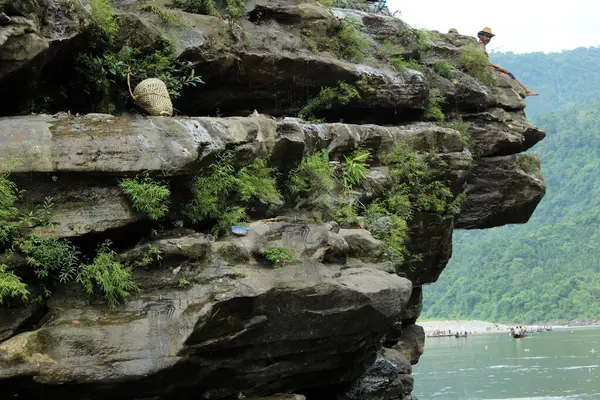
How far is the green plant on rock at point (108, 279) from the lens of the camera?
20.8 ft

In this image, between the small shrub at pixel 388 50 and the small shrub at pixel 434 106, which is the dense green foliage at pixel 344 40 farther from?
the small shrub at pixel 434 106

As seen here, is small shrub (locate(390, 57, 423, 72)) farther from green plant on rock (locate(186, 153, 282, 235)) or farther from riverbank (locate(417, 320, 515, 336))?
riverbank (locate(417, 320, 515, 336))

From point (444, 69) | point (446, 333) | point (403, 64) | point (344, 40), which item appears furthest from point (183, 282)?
point (446, 333)

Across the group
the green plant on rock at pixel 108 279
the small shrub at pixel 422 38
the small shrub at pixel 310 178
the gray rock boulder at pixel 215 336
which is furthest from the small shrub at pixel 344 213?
the small shrub at pixel 422 38

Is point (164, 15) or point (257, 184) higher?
point (164, 15)

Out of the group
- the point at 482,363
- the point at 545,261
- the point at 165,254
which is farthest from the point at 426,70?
the point at 545,261

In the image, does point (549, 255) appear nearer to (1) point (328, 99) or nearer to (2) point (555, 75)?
(1) point (328, 99)

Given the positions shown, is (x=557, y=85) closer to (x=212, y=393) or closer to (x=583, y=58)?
(x=583, y=58)

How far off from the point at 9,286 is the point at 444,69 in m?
9.25

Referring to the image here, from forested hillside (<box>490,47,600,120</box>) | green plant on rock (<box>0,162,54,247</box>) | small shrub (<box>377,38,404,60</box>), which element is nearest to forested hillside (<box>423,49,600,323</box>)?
forested hillside (<box>490,47,600,120</box>)

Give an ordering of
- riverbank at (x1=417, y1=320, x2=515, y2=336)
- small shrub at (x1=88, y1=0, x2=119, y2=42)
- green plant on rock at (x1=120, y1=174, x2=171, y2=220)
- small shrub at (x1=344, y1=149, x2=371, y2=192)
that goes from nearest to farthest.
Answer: green plant on rock at (x1=120, y1=174, x2=171, y2=220)
small shrub at (x1=88, y1=0, x2=119, y2=42)
small shrub at (x1=344, y1=149, x2=371, y2=192)
riverbank at (x1=417, y1=320, x2=515, y2=336)

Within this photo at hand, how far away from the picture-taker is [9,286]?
227 inches

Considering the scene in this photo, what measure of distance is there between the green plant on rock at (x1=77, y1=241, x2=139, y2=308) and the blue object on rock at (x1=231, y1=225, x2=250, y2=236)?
4.47 ft

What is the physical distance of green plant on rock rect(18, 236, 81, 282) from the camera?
615 cm
